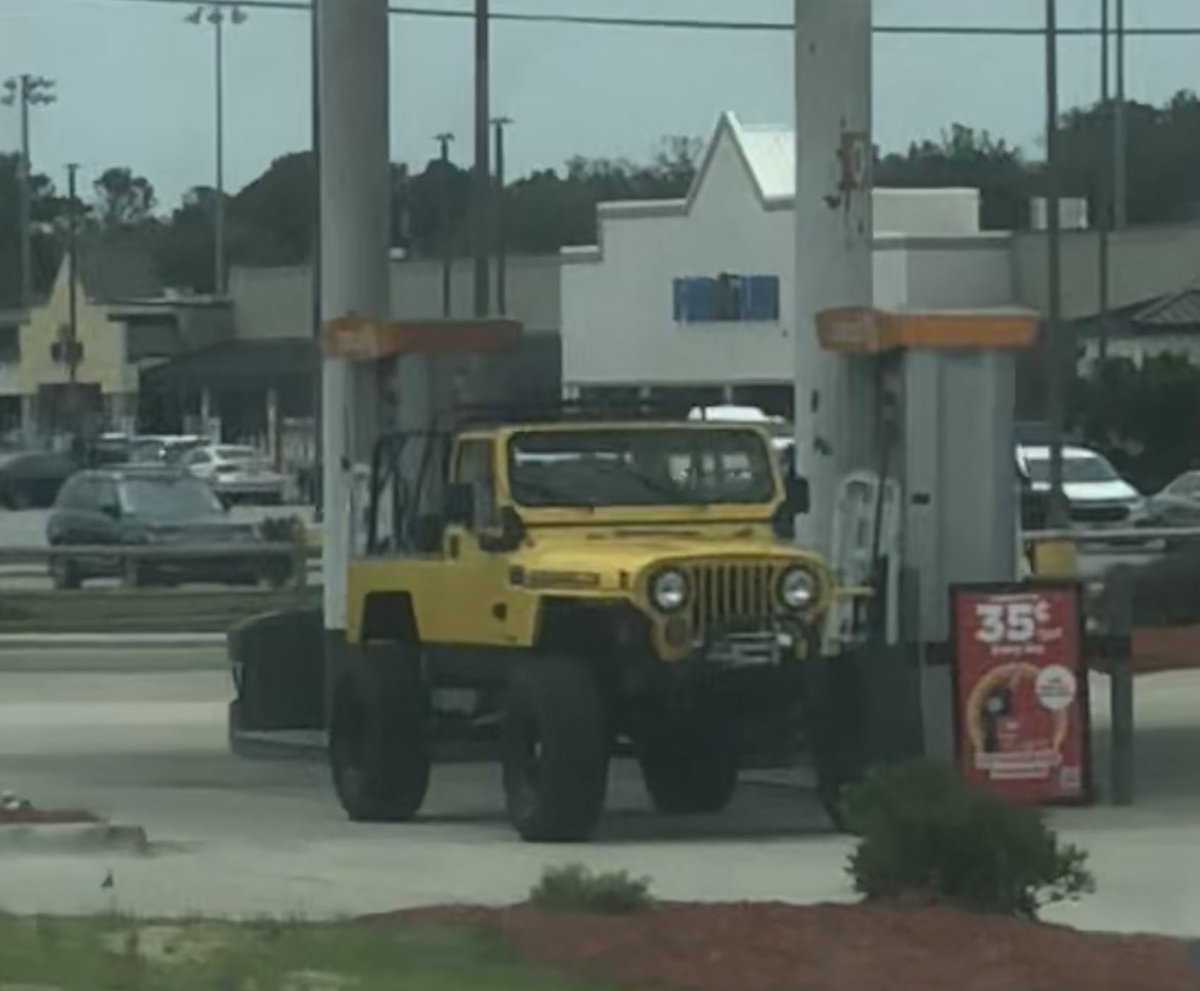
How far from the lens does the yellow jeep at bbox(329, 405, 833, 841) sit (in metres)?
18.0

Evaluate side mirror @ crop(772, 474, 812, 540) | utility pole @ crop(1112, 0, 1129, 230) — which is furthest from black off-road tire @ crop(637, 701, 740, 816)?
utility pole @ crop(1112, 0, 1129, 230)

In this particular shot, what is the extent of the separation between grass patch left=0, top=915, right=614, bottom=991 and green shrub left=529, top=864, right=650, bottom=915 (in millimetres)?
404

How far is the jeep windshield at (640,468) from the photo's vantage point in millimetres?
19047

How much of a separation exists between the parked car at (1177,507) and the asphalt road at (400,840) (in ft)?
88.6

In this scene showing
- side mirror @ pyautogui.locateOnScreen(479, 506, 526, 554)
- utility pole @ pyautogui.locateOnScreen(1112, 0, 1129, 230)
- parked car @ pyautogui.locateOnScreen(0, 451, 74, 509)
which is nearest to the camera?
side mirror @ pyautogui.locateOnScreen(479, 506, 526, 554)

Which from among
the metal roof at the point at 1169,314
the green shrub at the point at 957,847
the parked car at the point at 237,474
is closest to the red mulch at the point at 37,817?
the green shrub at the point at 957,847

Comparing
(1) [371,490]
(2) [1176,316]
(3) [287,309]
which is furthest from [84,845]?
(3) [287,309]

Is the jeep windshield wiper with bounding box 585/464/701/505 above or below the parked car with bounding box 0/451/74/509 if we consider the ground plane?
above

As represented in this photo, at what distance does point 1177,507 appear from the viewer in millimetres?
56062

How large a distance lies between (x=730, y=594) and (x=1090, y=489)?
39826 millimetres

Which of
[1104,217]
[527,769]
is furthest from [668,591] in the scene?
[1104,217]

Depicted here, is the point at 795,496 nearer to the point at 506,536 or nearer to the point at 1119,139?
the point at 506,536

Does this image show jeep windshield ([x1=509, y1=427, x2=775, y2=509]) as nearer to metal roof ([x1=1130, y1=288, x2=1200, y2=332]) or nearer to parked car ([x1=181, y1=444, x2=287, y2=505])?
parked car ([x1=181, y1=444, x2=287, y2=505])

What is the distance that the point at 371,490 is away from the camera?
68.9 ft
